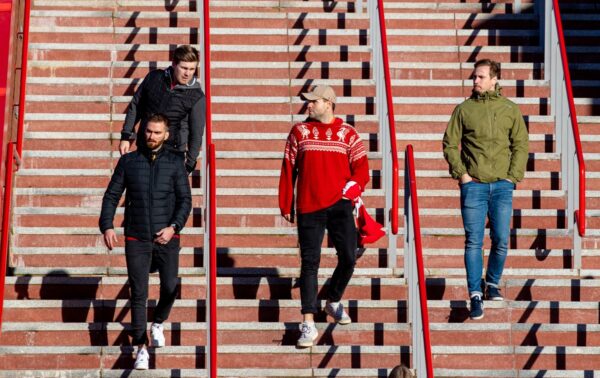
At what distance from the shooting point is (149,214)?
12.0 m

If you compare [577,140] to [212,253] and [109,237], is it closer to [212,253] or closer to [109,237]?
[212,253]

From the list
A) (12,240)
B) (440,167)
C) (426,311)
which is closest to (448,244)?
(440,167)

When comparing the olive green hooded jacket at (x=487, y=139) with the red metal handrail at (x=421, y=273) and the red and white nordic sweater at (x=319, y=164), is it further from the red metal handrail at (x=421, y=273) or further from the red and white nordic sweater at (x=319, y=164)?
the red and white nordic sweater at (x=319, y=164)

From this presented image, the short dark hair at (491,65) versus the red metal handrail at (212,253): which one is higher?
the short dark hair at (491,65)

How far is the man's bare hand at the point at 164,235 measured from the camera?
12.0 m

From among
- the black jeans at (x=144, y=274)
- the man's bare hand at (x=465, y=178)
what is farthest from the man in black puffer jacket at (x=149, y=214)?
the man's bare hand at (x=465, y=178)

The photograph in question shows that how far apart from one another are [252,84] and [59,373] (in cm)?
381

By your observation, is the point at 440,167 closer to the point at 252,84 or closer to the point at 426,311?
the point at 252,84

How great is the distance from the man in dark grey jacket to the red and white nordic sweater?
84 centimetres

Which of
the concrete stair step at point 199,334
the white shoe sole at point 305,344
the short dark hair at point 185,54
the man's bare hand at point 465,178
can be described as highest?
the short dark hair at point 185,54

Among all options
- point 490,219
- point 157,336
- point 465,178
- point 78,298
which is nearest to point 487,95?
point 465,178

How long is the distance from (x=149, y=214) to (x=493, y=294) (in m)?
2.61

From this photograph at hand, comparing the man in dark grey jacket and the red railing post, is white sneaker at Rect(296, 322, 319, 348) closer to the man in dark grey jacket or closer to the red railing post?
the man in dark grey jacket

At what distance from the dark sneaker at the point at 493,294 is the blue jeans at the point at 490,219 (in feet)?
0.23
